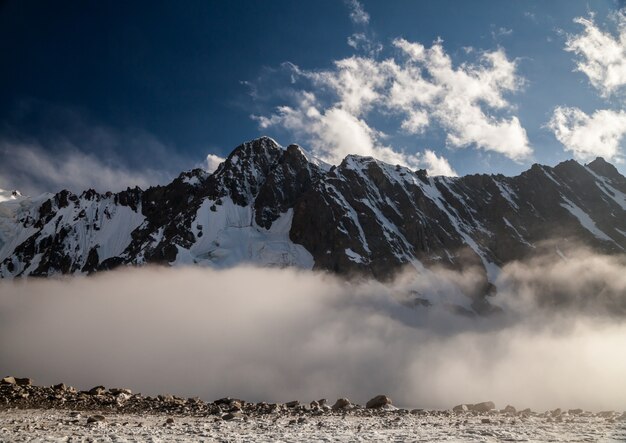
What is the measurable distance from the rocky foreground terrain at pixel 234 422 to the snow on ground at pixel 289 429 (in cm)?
3

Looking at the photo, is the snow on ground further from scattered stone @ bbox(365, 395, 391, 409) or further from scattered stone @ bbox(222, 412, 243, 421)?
scattered stone @ bbox(365, 395, 391, 409)

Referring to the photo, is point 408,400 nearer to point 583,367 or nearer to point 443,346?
point 443,346

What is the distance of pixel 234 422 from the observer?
17.2 m

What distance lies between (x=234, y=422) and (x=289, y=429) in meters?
2.47

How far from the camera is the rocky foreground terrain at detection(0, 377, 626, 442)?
1472 centimetres

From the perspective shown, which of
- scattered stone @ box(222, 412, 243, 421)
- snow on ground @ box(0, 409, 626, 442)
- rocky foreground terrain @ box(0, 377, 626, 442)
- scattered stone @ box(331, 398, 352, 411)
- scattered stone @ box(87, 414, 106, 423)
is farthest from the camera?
scattered stone @ box(331, 398, 352, 411)

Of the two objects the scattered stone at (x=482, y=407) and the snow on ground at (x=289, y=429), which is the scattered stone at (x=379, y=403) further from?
the snow on ground at (x=289, y=429)

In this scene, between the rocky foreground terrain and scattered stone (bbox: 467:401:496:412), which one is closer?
the rocky foreground terrain

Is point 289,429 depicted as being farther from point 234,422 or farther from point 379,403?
point 379,403

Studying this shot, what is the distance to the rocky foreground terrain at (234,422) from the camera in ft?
48.3

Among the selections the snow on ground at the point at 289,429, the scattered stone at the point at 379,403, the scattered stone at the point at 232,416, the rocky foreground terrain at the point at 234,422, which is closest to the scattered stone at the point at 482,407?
the rocky foreground terrain at the point at 234,422

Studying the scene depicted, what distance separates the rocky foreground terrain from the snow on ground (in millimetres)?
32

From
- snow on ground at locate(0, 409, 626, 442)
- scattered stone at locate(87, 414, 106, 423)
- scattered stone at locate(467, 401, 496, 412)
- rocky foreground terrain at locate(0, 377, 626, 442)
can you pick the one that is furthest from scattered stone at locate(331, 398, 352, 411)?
scattered stone at locate(87, 414, 106, 423)

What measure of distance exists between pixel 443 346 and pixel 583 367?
55.2 metres
